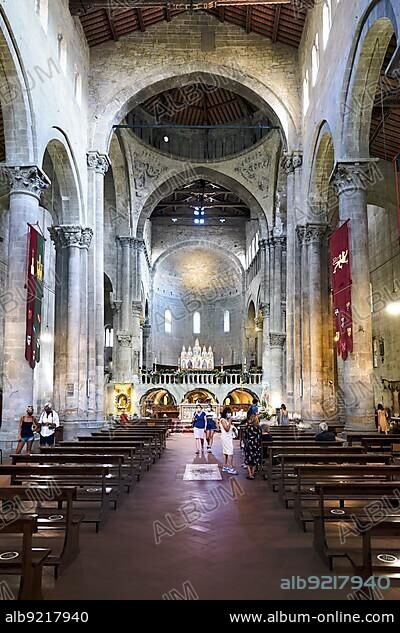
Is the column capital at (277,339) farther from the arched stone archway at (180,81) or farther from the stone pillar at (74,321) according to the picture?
the stone pillar at (74,321)

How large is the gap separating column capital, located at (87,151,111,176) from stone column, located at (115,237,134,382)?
10.8 meters

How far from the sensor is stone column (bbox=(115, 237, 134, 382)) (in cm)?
3309

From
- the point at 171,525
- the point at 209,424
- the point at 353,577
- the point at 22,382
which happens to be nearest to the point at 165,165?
the point at 209,424

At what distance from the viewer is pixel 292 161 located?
2342 centimetres

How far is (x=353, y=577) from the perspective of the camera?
5254 millimetres

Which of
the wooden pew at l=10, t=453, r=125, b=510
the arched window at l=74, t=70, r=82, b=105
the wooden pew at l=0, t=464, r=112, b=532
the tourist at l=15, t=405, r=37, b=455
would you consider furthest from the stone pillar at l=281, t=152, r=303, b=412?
the wooden pew at l=0, t=464, r=112, b=532

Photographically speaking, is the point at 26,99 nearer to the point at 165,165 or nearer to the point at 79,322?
the point at 79,322

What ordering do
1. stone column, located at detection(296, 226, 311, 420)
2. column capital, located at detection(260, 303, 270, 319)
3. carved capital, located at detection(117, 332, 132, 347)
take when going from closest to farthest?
stone column, located at detection(296, 226, 311, 420), column capital, located at detection(260, 303, 270, 319), carved capital, located at detection(117, 332, 132, 347)

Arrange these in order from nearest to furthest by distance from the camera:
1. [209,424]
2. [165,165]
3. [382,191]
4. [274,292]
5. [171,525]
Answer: [171,525] → [209,424] → [382,191] → [274,292] → [165,165]

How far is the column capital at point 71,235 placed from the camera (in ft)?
71.0

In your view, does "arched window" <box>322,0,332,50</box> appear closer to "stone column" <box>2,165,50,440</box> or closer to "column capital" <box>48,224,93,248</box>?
"stone column" <box>2,165,50,440</box>

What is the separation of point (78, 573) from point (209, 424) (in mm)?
13093

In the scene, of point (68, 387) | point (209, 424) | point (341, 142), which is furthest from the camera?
point (68, 387)

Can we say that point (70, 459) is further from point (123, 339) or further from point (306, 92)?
point (123, 339)
